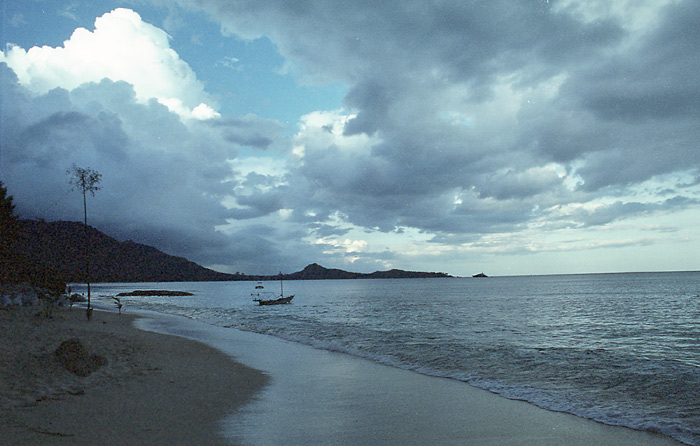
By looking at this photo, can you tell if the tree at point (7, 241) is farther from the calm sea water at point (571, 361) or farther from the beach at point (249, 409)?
the beach at point (249, 409)

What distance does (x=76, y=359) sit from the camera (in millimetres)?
12016

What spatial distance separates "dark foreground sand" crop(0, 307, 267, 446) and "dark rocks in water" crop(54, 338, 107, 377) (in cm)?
17

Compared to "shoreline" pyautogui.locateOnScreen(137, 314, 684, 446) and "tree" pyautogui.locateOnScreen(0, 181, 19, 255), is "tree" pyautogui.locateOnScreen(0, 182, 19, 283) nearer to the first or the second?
"tree" pyautogui.locateOnScreen(0, 181, 19, 255)

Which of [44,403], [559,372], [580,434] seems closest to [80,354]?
[44,403]

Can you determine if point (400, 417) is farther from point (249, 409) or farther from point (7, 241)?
point (7, 241)

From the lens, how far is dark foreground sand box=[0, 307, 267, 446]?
762 centimetres

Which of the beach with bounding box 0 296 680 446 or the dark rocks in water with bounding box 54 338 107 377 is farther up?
the dark rocks in water with bounding box 54 338 107 377

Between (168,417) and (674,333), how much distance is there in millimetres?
34855

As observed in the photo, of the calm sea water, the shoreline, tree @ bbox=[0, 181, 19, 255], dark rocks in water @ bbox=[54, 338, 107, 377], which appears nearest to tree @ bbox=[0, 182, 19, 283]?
tree @ bbox=[0, 181, 19, 255]

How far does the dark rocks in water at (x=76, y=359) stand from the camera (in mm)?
11676

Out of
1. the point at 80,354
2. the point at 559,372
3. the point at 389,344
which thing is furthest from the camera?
the point at 389,344

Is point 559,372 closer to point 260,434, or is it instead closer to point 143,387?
point 260,434

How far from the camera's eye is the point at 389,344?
24562 mm

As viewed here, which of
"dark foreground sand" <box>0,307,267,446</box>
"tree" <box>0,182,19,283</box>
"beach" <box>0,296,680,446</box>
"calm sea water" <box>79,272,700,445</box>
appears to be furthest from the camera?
"tree" <box>0,182,19,283</box>
